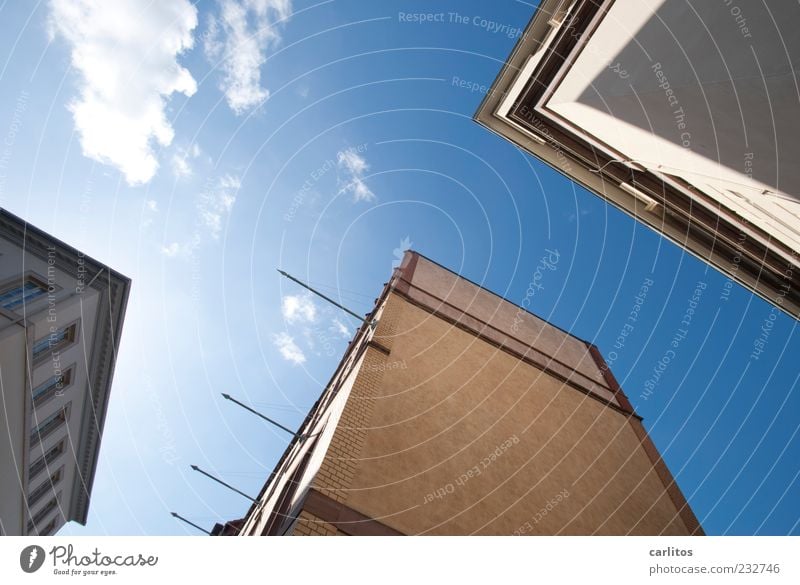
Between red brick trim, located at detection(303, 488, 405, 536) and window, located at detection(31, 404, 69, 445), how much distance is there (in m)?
25.6

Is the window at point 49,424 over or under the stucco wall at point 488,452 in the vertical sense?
over

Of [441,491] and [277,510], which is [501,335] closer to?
[441,491]

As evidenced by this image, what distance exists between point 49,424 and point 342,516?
2719cm

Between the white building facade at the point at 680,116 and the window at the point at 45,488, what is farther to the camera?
the window at the point at 45,488

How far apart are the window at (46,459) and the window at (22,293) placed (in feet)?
34.4

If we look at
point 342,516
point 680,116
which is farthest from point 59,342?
point 680,116

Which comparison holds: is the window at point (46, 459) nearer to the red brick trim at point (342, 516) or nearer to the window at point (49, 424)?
the window at point (49, 424)

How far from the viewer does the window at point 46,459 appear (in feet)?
81.2

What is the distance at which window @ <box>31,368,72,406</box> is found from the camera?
73.8 ft

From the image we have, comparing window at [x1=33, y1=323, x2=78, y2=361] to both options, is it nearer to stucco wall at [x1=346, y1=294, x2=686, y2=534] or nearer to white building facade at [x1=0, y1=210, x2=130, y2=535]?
white building facade at [x1=0, y1=210, x2=130, y2=535]

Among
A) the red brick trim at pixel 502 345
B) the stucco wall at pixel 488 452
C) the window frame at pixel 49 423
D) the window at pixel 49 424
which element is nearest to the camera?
the stucco wall at pixel 488 452

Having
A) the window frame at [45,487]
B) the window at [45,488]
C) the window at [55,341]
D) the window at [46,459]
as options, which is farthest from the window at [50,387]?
the window at [45,488]

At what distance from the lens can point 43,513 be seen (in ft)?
94.4
